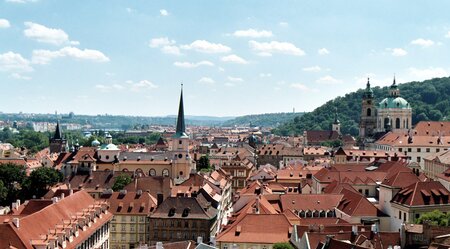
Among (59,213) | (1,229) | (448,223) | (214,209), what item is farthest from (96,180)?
(448,223)

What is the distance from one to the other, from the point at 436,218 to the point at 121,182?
4924 centimetres

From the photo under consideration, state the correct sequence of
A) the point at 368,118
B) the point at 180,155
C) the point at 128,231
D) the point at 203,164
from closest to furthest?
the point at 128,231 < the point at 180,155 < the point at 203,164 < the point at 368,118

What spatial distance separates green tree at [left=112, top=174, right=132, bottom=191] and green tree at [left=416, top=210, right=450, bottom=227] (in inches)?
1795

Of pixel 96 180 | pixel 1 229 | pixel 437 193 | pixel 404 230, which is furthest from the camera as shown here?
pixel 96 180

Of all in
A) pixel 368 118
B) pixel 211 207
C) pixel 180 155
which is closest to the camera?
pixel 211 207

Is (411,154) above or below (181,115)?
below

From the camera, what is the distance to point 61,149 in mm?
174875

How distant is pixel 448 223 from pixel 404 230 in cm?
826

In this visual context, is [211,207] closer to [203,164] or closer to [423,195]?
[423,195]

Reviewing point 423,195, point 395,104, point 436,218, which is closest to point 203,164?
point 395,104

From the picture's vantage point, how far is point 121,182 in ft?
300

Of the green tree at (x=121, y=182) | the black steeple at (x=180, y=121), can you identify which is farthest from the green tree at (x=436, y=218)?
the black steeple at (x=180, y=121)

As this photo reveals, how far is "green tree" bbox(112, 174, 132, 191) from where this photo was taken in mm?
89756

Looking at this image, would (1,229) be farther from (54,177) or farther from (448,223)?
(54,177)
